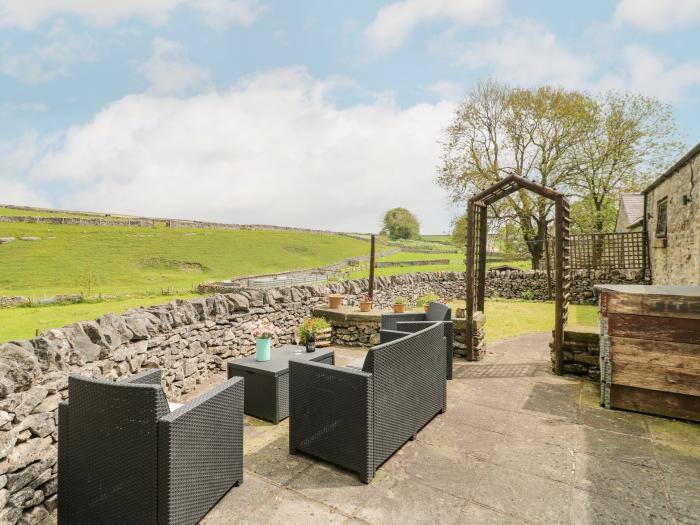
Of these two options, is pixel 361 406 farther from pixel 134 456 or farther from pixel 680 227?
pixel 680 227

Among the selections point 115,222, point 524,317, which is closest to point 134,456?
point 524,317

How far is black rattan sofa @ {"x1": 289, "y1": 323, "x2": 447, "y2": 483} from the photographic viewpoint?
3006mm

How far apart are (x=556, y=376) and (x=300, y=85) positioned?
24.5ft

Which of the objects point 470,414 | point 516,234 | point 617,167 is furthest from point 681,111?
point 470,414

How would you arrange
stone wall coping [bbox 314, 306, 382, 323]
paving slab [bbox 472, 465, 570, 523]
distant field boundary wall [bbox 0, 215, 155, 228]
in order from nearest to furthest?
1. paving slab [bbox 472, 465, 570, 523]
2. stone wall coping [bbox 314, 306, 382, 323]
3. distant field boundary wall [bbox 0, 215, 155, 228]

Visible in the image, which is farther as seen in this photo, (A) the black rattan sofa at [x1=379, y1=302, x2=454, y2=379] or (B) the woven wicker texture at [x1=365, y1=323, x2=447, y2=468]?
(A) the black rattan sofa at [x1=379, y1=302, x2=454, y2=379]

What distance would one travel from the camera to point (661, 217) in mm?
11086

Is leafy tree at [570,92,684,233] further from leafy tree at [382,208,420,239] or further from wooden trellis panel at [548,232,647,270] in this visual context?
leafy tree at [382,208,420,239]

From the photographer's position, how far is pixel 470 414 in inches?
169

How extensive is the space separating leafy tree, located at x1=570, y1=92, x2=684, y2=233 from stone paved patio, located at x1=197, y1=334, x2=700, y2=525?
20010mm

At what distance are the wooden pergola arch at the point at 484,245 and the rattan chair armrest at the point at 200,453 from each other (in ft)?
15.8

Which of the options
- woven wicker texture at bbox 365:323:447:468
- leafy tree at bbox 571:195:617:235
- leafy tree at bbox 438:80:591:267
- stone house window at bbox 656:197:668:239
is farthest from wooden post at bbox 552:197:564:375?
leafy tree at bbox 571:195:617:235

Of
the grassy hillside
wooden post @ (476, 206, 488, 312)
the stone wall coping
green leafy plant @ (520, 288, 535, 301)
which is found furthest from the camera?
the grassy hillside

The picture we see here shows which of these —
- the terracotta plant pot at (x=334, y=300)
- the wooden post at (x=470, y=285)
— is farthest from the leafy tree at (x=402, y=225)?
the wooden post at (x=470, y=285)
